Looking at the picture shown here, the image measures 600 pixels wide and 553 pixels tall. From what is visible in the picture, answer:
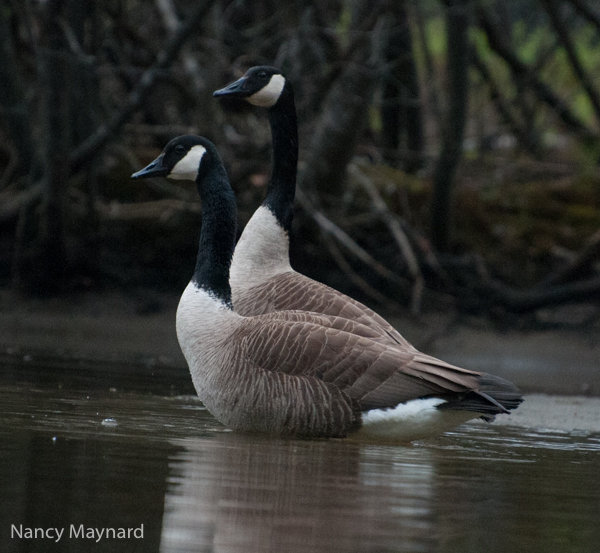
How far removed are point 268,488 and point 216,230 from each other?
9.78 ft

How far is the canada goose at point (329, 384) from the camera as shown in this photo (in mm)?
6312

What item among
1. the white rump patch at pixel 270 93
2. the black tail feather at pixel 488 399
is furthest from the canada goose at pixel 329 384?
the white rump patch at pixel 270 93

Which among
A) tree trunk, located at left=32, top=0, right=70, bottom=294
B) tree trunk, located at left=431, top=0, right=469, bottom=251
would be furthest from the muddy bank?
tree trunk, located at left=431, top=0, right=469, bottom=251

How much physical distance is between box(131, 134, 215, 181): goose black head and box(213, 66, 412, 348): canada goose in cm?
108

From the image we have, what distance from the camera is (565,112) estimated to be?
15961 millimetres

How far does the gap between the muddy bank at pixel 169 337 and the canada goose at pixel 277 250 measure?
2.72 m

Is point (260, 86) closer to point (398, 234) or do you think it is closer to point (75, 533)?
point (398, 234)

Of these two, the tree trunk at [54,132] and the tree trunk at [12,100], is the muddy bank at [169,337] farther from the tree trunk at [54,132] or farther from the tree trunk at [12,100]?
the tree trunk at [12,100]

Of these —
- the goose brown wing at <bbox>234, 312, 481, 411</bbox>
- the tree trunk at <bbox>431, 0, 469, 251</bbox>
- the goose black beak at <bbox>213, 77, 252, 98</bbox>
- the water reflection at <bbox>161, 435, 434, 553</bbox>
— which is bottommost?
the water reflection at <bbox>161, 435, 434, 553</bbox>

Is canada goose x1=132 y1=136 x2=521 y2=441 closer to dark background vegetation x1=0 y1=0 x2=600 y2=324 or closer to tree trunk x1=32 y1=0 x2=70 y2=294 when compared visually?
dark background vegetation x1=0 y1=0 x2=600 y2=324

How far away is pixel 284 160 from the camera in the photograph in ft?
30.7

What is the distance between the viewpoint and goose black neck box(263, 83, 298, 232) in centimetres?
905

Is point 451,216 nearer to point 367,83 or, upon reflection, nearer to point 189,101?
point 367,83

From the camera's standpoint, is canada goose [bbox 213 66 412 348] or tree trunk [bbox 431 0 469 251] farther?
tree trunk [bbox 431 0 469 251]
